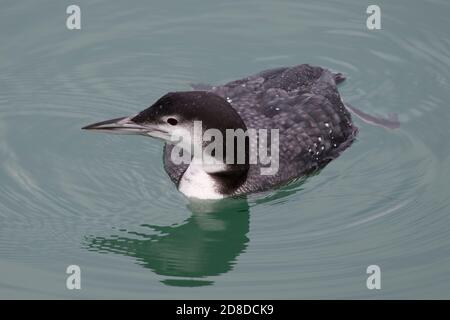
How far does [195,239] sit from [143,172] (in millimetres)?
805

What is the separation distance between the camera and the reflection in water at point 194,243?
26.8 feet

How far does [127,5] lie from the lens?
1087cm

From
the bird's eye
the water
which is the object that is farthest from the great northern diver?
the water

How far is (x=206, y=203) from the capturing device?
8.85 m

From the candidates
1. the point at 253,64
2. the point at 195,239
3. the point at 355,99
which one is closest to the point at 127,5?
the point at 253,64

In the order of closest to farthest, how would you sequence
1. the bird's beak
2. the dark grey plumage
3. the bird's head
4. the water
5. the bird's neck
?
the water, the bird's head, the bird's beak, the bird's neck, the dark grey plumage

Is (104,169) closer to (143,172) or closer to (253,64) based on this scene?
(143,172)

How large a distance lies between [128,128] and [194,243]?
0.87 m

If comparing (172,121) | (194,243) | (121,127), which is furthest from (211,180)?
(121,127)

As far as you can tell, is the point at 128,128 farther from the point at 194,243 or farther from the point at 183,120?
the point at 194,243

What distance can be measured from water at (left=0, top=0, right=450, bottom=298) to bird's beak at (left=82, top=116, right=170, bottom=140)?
577 mm

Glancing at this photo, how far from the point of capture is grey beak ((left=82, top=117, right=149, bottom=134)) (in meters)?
8.42

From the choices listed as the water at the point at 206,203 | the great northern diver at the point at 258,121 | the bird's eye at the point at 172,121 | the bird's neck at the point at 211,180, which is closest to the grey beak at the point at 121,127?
the great northern diver at the point at 258,121

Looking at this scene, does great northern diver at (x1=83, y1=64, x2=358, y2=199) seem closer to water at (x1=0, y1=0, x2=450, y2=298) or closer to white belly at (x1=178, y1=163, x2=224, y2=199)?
white belly at (x1=178, y1=163, x2=224, y2=199)
